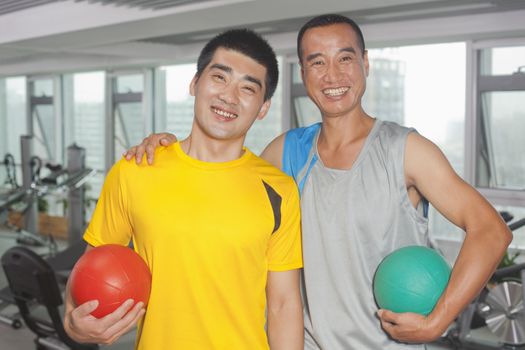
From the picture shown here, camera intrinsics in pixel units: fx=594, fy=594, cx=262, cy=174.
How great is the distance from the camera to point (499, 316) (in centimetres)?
436

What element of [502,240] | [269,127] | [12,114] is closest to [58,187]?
[269,127]

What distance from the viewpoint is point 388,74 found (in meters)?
6.62

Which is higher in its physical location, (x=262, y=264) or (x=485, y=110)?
(x=485, y=110)

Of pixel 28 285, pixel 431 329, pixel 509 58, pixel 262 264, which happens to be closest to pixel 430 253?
pixel 431 329

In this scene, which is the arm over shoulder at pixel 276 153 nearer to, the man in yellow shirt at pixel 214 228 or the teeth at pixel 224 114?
the man in yellow shirt at pixel 214 228

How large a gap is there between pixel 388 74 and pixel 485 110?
122 centimetres

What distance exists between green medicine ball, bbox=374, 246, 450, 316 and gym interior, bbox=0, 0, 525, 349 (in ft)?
8.09

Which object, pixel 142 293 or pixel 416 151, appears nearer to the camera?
pixel 142 293

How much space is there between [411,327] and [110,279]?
0.77 m

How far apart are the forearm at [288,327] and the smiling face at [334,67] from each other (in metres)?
0.59

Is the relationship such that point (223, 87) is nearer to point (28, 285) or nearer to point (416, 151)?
point (416, 151)

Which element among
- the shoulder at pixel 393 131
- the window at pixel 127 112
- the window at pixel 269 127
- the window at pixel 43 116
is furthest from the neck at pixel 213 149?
the window at pixel 43 116

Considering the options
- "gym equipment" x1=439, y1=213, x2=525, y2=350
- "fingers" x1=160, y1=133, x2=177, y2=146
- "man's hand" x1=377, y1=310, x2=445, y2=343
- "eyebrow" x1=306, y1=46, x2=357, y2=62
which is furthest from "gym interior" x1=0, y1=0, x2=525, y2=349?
"man's hand" x1=377, y1=310, x2=445, y2=343

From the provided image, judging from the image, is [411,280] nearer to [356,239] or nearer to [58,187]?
[356,239]
